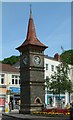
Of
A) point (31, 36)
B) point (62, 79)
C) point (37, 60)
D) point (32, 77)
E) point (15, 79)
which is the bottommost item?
point (32, 77)

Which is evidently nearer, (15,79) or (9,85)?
(9,85)

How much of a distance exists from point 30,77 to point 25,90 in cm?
166

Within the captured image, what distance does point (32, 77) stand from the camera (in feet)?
117

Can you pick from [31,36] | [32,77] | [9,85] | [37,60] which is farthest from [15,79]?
[32,77]

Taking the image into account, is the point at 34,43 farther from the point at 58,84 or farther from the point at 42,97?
the point at 58,84

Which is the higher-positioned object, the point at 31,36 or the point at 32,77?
the point at 31,36

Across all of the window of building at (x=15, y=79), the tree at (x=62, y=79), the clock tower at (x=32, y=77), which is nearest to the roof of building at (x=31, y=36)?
the clock tower at (x=32, y=77)

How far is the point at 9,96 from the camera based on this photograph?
208ft

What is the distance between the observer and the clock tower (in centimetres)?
3550

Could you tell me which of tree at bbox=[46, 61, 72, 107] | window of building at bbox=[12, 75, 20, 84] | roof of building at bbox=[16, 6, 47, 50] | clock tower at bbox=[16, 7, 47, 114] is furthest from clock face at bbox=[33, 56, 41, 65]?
window of building at bbox=[12, 75, 20, 84]

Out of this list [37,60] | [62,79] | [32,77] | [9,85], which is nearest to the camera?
[32,77]

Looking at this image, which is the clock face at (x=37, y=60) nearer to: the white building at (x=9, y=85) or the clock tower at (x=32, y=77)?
the clock tower at (x=32, y=77)

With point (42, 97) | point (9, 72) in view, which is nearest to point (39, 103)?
point (42, 97)

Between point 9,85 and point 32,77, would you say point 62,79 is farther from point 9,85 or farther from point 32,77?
point 32,77
